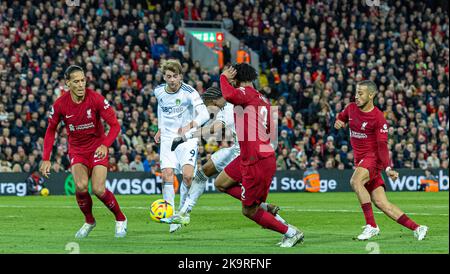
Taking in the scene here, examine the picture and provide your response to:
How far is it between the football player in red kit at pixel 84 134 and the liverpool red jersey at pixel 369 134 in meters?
3.44

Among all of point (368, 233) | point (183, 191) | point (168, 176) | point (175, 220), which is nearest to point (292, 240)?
point (368, 233)

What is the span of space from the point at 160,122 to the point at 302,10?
24965 mm

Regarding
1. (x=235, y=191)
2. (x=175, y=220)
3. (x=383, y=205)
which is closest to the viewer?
(x=383, y=205)

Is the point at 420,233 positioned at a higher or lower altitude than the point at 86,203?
lower

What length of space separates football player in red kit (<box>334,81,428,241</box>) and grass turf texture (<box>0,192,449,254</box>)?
47 cm

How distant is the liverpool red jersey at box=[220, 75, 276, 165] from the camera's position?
41.0 ft

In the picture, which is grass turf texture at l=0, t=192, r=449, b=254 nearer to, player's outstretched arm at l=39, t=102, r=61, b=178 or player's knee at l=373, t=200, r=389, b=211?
player's knee at l=373, t=200, r=389, b=211

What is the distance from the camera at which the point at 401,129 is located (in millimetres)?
34531

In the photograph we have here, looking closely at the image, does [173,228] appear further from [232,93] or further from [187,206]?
[232,93]

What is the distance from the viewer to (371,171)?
14.4 m

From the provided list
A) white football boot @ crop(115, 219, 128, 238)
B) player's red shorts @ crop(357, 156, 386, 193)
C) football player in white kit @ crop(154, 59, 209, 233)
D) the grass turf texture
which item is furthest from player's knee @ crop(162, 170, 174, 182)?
player's red shorts @ crop(357, 156, 386, 193)

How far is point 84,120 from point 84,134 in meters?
0.24

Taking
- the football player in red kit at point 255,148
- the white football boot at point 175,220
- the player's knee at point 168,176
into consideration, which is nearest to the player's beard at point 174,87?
the player's knee at point 168,176

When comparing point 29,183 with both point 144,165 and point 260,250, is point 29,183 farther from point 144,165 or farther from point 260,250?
point 260,250
